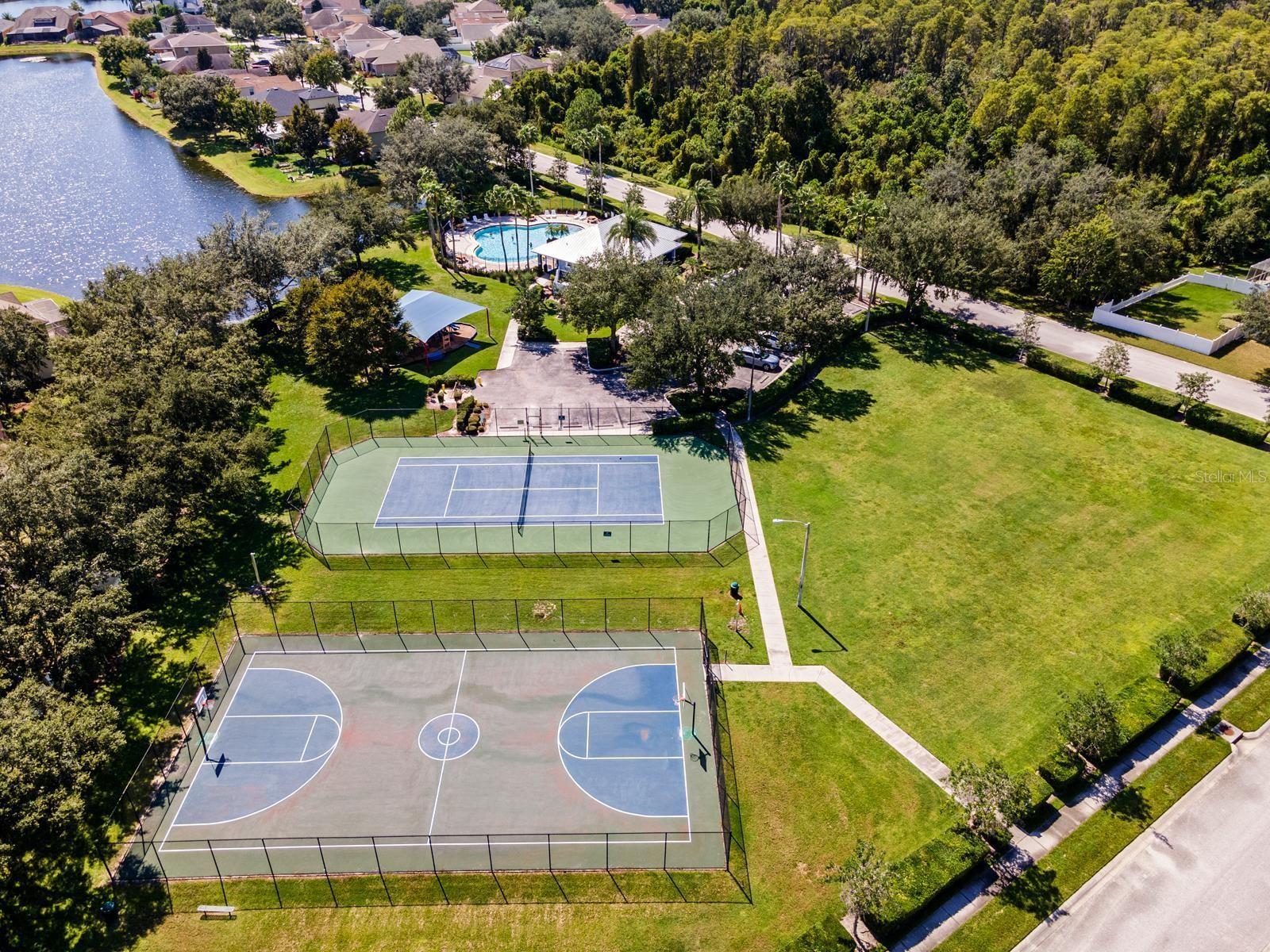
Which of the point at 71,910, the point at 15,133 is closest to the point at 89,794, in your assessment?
the point at 71,910

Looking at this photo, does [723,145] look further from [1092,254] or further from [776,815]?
[776,815]

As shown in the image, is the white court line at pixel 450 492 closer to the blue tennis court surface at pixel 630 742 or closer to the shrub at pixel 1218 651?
the blue tennis court surface at pixel 630 742

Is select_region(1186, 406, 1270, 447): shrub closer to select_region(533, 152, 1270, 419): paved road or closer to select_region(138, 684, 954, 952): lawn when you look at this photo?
select_region(533, 152, 1270, 419): paved road

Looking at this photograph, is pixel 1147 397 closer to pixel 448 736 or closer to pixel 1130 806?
pixel 1130 806

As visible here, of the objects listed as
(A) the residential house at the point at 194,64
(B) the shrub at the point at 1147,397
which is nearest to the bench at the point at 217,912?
(B) the shrub at the point at 1147,397

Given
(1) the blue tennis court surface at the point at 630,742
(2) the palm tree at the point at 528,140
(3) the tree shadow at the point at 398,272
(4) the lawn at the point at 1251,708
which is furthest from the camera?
(2) the palm tree at the point at 528,140

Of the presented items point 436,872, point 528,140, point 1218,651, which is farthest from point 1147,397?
point 528,140
